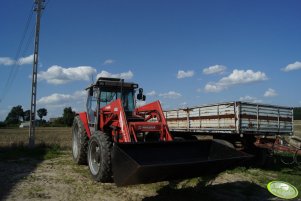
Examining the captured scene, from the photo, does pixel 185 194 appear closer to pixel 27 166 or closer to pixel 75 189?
pixel 75 189

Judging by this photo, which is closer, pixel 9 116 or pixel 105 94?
pixel 105 94

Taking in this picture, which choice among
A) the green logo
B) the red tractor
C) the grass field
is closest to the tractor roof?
the red tractor

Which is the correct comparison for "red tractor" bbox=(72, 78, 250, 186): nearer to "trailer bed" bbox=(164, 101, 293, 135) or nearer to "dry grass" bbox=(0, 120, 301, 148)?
"trailer bed" bbox=(164, 101, 293, 135)

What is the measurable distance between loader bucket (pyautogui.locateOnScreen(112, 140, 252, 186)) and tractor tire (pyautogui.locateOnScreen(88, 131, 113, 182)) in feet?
2.76

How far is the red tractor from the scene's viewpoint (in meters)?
5.91

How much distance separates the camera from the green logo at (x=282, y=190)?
18.6 feet

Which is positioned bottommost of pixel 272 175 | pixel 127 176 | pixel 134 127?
pixel 272 175

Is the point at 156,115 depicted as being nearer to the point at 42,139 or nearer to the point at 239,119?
the point at 239,119

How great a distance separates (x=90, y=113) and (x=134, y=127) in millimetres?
2750

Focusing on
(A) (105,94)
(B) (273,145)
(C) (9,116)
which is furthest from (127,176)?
(C) (9,116)

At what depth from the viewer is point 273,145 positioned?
995 cm

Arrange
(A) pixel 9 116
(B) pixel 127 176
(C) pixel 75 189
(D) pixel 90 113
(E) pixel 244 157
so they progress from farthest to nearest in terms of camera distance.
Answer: (A) pixel 9 116
(D) pixel 90 113
(C) pixel 75 189
(E) pixel 244 157
(B) pixel 127 176

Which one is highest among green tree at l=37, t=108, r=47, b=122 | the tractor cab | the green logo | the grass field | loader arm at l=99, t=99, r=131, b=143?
green tree at l=37, t=108, r=47, b=122

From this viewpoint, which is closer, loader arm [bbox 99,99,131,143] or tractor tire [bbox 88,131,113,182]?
tractor tire [bbox 88,131,113,182]
